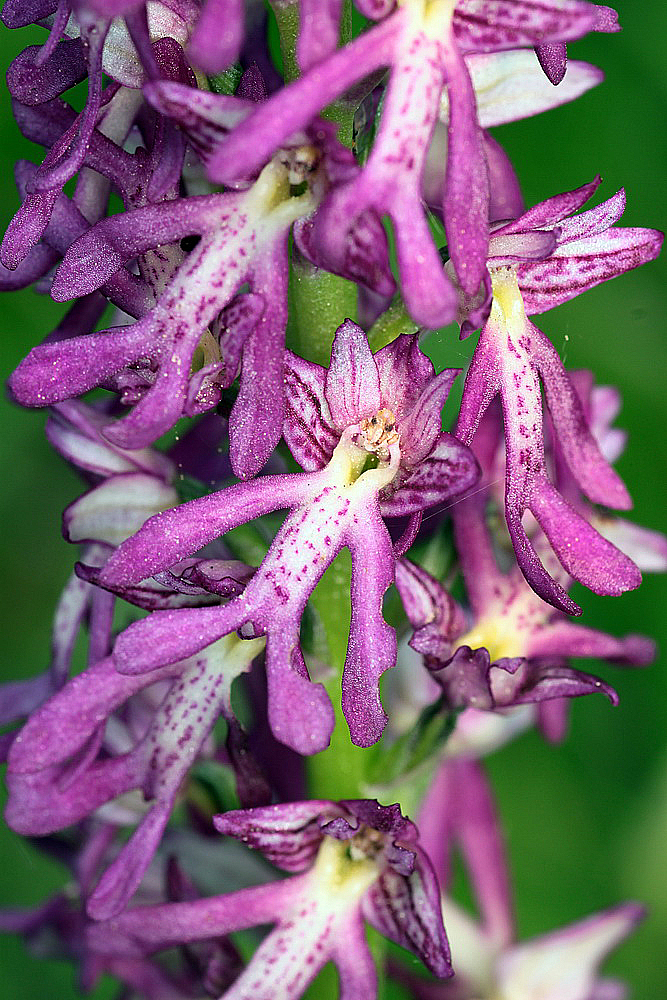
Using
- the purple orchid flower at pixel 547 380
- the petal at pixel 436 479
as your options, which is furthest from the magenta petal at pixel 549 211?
the petal at pixel 436 479

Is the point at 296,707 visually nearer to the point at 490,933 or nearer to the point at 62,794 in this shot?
the point at 62,794

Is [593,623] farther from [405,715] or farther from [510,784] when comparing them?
[405,715]

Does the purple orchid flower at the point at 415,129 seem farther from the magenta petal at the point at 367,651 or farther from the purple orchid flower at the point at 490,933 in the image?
the purple orchid flower at the point at 490,933

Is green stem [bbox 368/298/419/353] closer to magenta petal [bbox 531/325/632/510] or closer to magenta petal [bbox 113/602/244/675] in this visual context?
magenta petal [bbox 531/325/632/510]

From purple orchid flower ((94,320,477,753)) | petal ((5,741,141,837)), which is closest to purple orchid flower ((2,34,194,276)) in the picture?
purple orchid flower ((94,320,477,753))

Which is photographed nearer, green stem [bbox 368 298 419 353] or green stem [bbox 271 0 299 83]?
green stem [bbox 271 0 299 83]
